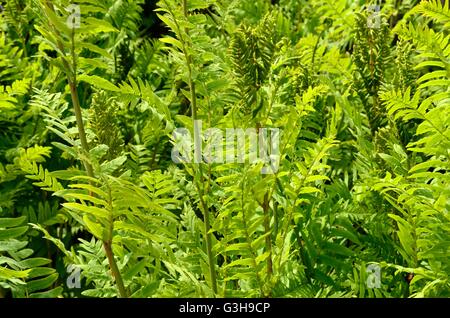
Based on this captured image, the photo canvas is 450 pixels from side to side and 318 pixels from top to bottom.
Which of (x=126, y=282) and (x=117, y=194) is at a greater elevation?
(x=117, y=194)

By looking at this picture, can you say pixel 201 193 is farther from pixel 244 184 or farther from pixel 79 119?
pixel 79 119

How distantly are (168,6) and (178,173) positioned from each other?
0.47m

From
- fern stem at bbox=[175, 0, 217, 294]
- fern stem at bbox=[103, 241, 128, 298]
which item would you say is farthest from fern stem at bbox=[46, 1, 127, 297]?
fern stem at bbox=[175, 0, 217, 294]

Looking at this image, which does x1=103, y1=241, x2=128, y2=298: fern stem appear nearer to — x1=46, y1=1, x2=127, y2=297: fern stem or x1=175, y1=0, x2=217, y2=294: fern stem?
x1=46, y1=1, x2=127, y2=297: fern stem

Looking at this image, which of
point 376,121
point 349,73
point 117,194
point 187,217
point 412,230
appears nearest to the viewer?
point 117,194

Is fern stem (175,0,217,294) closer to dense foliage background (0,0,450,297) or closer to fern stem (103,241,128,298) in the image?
dense foliage background (0,0,450,297)

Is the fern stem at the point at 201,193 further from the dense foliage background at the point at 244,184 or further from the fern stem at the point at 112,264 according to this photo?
the fern stem at the point at 112,264

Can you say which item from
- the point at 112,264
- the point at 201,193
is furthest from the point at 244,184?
the point at 112,264

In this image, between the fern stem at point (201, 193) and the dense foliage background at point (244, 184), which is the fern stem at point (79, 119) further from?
the fern stem at point (201, 193)

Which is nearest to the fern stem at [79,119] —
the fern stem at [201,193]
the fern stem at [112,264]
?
the fern stem at [112,264]

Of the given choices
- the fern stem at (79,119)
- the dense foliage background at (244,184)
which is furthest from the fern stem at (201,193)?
the fern stem at (79,119)

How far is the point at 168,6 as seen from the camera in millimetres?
967
